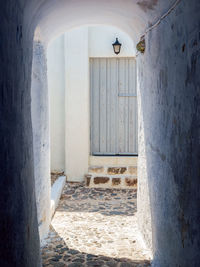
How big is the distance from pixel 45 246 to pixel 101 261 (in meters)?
0.83

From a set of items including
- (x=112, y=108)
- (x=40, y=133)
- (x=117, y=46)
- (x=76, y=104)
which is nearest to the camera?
(x=40, y=133)

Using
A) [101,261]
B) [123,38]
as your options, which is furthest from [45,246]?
[123,38]

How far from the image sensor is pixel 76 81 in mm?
7020

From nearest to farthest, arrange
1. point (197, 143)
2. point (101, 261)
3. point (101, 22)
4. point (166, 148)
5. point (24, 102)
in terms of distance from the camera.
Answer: point (197, 143) → point (24, 102) → point (166, 148) → point (101, 261) → point (101, 22)

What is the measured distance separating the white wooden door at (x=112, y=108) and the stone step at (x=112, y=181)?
65 centimetres

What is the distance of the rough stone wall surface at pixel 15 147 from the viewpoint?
1.56 m

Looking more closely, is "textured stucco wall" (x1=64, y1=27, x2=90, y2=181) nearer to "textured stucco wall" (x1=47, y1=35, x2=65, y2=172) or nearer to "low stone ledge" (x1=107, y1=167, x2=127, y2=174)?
"textured stucco wall" (x1=47, y1=35, x2=65, y2=172)

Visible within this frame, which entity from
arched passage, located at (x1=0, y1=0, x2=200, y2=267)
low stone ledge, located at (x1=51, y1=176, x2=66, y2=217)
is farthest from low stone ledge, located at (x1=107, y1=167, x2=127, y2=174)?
arched passage, located at (x1=0, y1=0, x2=200, y2=267)

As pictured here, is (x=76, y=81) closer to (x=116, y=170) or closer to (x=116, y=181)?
(x=116, y=170)

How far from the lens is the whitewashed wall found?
6977 millimetres

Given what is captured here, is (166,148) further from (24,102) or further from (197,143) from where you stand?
(24,102)

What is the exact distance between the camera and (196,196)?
6.04 ft

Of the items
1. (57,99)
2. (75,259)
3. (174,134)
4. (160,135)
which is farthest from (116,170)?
(174,134)

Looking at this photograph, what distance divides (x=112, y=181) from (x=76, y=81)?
99.4 inches
